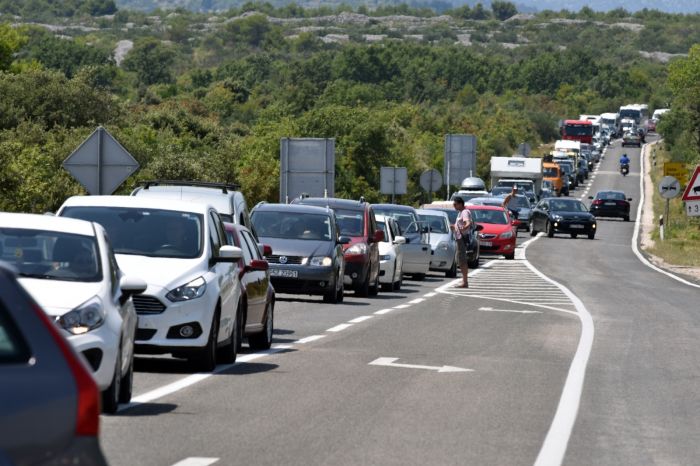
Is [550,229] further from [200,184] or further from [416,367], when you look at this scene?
[416,367]

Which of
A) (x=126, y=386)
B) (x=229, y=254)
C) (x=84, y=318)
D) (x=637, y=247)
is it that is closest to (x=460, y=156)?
(x=637, y=247)

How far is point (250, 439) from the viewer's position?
1004cm

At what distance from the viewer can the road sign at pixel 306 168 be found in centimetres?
4597

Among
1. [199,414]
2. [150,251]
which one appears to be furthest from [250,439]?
[150,251]

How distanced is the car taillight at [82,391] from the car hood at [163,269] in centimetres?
861

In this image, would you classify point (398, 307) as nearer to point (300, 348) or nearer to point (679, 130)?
point (300, 348)

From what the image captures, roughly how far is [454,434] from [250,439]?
1400 millimetres

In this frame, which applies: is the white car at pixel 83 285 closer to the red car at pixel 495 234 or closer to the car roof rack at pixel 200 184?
the car roof rack at pixel 200 184

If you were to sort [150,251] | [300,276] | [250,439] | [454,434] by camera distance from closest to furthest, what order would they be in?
[250,439]
[454,434]
[150,251]
[300,276]

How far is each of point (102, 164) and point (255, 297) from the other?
33.3 ft

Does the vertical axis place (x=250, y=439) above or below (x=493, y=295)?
above

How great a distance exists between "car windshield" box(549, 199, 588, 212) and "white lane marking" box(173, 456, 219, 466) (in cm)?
5770

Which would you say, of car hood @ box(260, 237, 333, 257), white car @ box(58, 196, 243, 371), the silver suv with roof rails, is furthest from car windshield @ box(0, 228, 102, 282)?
car hood @ box(260, 237, 333, 257)

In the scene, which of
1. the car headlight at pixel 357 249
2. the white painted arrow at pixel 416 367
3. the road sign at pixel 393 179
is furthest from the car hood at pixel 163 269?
the road sign at pixel 393 179
